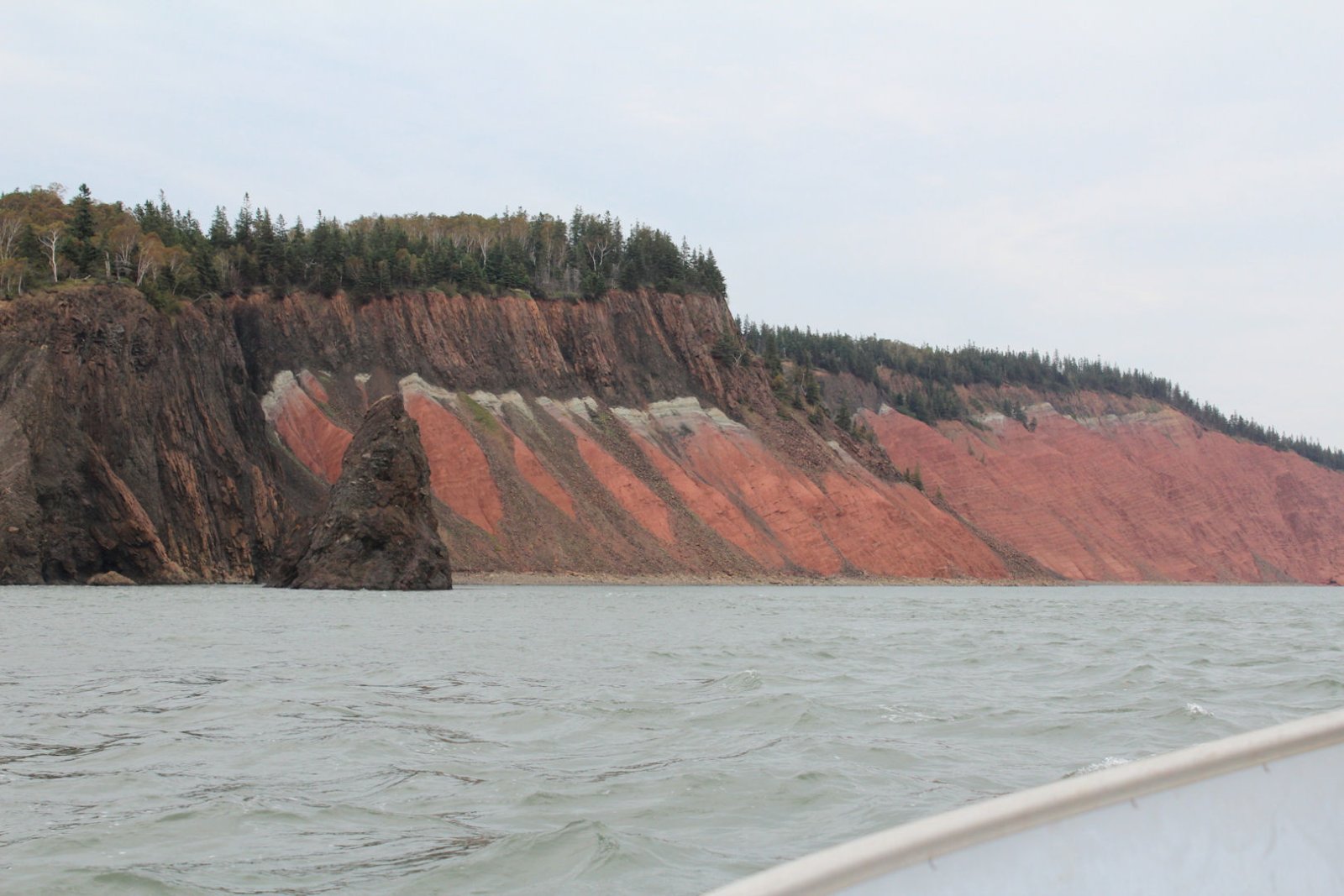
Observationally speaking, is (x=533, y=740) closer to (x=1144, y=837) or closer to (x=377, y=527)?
(x=1144, y=837)

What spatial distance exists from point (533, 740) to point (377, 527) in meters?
41.7

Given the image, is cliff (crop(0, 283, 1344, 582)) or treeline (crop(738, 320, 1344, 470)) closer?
cliff (crop(0, 283, 1344, 582))

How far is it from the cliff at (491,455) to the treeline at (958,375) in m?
19.8

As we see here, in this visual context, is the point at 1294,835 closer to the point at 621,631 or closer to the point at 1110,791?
the point at 1110,791

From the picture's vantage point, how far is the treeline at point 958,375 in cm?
15000

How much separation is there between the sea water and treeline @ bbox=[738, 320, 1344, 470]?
121 metres

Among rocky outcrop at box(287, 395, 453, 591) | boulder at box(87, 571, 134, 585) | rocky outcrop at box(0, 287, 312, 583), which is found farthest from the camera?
boulder at box(87, 571, 134, 585)

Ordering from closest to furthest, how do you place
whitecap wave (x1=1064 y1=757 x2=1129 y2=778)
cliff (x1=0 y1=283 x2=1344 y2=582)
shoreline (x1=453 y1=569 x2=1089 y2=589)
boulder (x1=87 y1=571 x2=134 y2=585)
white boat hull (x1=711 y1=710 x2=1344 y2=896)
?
white boat hull (x1=711 y1=710 x2=1344 y2=896), whitecap wave (x1=1064 y1=757 x2=1129 y2=778), boulder (x1=87 y1=571 x2=134 y2=585), cliff (x1=0 y1=283 x2=1344 y2=582), shoreline (x1=453 y1=569 x2=1089 y2=589)

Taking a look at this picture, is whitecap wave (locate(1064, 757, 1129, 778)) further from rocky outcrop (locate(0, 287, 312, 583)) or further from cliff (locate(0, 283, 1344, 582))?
rocky outcrop (locate(0, 287, 312, 583))

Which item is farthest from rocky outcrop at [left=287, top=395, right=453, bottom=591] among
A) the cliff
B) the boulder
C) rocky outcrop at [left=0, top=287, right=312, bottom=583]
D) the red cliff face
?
the red cliff face

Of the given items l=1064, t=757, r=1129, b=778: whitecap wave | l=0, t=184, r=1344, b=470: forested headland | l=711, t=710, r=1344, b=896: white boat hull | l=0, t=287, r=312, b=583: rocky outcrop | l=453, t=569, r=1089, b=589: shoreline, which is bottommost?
l=453, t=569, r=1089, b=589: shoreline

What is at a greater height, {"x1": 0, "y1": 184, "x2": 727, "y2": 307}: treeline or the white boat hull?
{"x1": 0, "y1": 184, "x2": 727, "y2": 307}: treeline

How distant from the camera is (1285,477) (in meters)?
152

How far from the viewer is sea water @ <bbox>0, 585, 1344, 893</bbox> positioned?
8.73 metres
